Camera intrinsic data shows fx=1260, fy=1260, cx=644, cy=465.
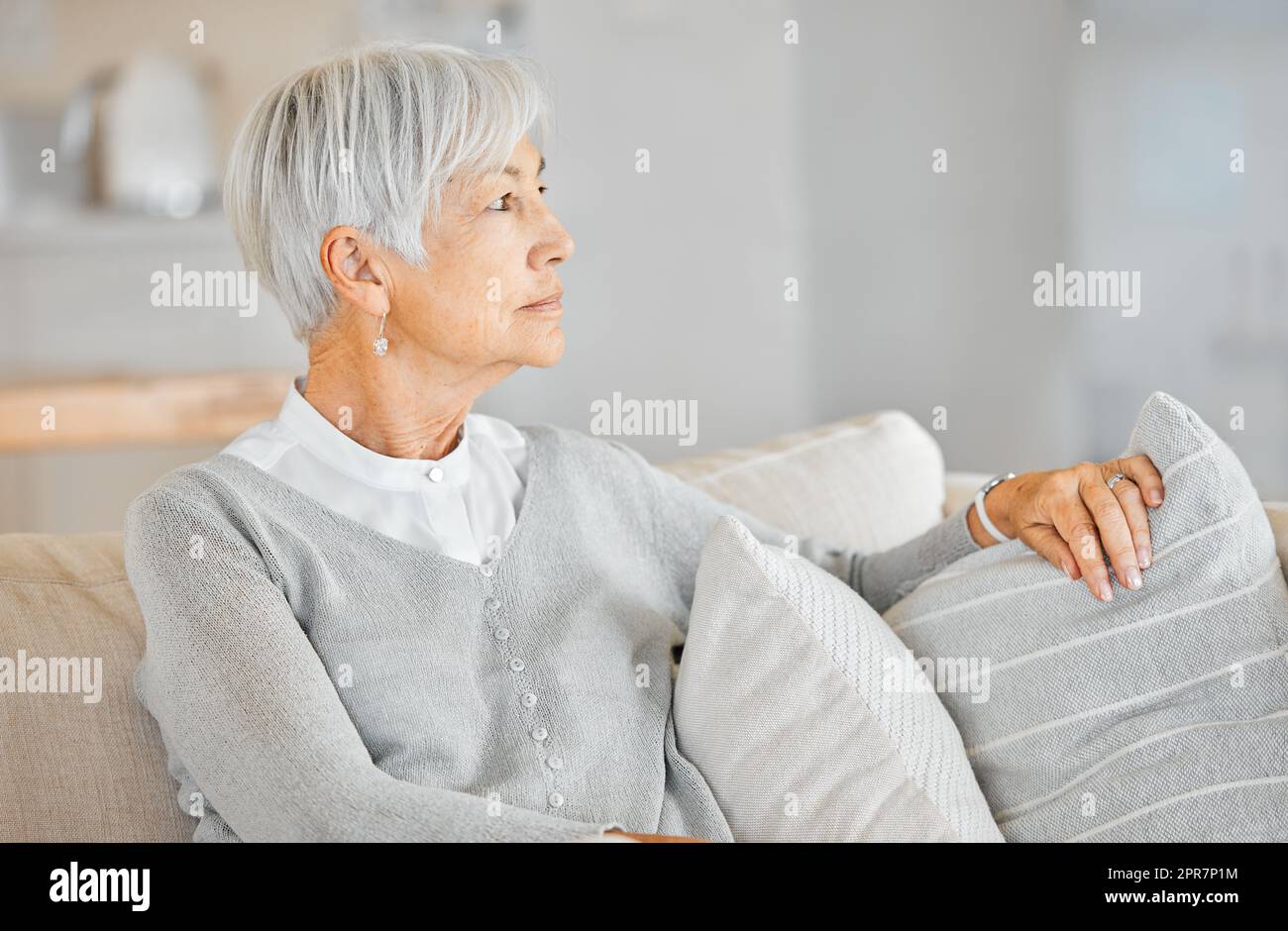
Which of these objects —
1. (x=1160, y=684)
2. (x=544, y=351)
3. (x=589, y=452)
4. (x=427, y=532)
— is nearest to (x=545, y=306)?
(x=544, y=351)

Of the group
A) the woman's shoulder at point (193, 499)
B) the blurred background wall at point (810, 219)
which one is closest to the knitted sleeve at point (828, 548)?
the woman's shoulder at point (193, 499)

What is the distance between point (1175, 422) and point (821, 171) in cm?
285

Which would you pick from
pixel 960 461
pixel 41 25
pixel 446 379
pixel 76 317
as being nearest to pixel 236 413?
pixel 76 317

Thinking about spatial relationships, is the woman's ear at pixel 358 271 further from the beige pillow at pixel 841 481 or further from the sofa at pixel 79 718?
the beige pillow at pixel 841 481

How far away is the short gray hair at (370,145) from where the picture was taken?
132cm

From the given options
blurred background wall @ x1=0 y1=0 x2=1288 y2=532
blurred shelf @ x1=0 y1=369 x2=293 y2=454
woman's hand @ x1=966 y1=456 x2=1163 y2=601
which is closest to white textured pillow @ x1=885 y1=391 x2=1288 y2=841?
woman's hand @ x1=966 y1=456 x2=1163 y2=601

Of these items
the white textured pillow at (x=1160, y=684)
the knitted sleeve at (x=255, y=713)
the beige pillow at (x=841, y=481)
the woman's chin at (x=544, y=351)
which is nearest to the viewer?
the knitted sleeve at (x=255, y=713)

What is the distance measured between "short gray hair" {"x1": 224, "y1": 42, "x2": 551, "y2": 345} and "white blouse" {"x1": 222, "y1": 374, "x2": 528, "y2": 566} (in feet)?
0.54

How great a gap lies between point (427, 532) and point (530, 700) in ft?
0.70

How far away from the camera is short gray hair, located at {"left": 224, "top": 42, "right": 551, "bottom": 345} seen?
1323mm

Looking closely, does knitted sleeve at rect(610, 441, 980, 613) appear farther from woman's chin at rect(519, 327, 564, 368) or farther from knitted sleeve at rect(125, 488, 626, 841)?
knitted sleeve at rect(125, 488, 626, 841)

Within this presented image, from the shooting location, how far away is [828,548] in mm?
1580

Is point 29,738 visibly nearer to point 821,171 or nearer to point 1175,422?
point 1175,422

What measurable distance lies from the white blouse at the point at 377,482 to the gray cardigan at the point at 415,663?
3 cm
